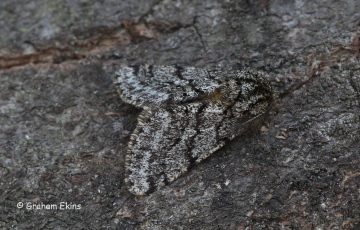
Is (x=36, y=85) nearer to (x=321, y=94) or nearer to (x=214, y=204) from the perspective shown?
(x=214, y=204)

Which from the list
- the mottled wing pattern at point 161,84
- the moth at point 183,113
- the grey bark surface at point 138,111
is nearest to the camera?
the grey bark surface at point 138,111

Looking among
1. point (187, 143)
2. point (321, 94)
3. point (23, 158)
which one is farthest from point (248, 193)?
point (23, 158)

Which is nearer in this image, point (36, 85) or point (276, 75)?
point (276, 75)

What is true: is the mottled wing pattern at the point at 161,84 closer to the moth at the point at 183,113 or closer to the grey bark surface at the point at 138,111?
the moth at the point at 183,113

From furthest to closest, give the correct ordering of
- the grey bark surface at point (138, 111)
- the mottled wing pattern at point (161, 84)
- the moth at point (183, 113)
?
the mottled wing pattern at point (161, 84), the moth at point (183, 113), the grey bark surface at point (138, 111)

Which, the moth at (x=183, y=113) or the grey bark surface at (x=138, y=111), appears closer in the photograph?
the grey bark surface at (x=138, y=111)

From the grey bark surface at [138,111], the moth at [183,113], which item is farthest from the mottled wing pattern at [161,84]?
the grey bark surface at [138,111]
